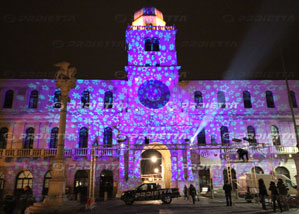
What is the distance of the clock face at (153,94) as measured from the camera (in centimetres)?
2972

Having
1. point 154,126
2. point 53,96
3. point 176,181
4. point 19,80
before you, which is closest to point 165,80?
Result: point 154,126

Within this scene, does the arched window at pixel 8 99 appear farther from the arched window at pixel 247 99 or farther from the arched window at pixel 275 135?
the arched window at pixel 275 135

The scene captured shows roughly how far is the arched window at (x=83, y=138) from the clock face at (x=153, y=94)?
7863 millimetres

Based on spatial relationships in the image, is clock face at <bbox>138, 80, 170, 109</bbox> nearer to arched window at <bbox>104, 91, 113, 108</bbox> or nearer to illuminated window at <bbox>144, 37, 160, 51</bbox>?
arched window at <bbox>104, 91, 113, 108</bbox>

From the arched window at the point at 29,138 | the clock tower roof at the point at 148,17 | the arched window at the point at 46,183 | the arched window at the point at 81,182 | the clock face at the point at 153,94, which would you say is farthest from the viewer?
the clock tower roof at the point at 148,17

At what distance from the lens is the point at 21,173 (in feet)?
93.4

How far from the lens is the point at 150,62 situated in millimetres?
31172

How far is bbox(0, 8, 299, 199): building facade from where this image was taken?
2738 cm

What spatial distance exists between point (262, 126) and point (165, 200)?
1815cm

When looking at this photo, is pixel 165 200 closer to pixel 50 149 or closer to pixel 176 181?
pixel 176 181

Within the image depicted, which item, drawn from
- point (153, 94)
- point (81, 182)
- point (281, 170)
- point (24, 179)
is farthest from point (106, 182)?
point (281, 170)

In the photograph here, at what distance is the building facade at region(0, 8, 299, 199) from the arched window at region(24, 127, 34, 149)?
0.11 m

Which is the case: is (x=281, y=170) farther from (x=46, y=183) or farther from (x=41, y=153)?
(x=41, y=153)

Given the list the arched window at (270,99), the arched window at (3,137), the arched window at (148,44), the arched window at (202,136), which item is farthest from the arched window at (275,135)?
the arched window at (3,137)
